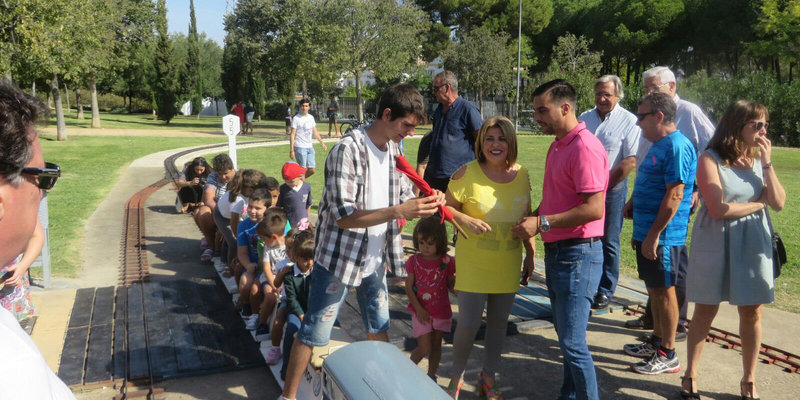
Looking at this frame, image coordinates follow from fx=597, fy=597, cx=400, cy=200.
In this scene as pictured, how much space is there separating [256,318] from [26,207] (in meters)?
3.52

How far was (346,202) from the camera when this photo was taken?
2.85 meters

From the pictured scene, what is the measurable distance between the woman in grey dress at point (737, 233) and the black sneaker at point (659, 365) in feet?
1.20

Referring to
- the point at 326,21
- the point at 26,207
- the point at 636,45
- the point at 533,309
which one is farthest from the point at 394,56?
the point at 26,207

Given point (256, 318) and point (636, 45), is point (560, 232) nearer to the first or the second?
point (256, 318)

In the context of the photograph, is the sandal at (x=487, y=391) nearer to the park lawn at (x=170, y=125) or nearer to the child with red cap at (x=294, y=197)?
the child with red cap at (x=294, y=197)

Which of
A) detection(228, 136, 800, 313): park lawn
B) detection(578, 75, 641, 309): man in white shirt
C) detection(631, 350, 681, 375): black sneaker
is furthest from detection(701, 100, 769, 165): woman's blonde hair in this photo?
detection(228, 136, 800, 313): park lawn

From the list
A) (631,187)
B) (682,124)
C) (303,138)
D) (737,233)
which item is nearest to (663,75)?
(682,124)

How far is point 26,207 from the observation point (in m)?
1.21

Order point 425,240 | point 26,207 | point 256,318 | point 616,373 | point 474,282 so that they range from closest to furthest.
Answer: point 26,207 < point 474,282 < point 425,240 < point 616,373 < point 256,318

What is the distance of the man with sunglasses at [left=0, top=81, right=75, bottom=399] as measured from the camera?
0.90 metres

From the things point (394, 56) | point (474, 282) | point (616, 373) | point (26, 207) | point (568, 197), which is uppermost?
point (394, 56)

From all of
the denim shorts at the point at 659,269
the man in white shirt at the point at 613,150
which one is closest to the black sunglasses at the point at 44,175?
the denim shorts at the point at 659,269

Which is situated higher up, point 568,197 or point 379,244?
point 568,197

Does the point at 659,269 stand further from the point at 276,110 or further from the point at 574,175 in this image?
the point at 276,110
